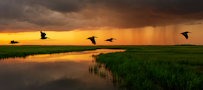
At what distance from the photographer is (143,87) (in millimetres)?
7340

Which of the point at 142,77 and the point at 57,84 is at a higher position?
the point at 142,77

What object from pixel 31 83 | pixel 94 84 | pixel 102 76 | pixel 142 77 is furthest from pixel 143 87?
pixel 31 83

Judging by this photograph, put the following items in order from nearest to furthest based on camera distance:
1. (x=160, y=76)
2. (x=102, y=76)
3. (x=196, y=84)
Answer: (x=196, y=84), (x=160, y=76), (x=102, y=76)

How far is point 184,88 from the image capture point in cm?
695

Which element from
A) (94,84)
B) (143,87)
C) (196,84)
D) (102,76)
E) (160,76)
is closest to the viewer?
(196,84)

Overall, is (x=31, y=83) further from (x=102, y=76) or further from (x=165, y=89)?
(x=165, y=89)

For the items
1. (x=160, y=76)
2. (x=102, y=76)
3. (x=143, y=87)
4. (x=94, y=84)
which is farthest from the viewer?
(x=102, y=76)

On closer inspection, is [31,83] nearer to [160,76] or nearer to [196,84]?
[160,76]

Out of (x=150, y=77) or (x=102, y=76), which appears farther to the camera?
(x=102, y=76)

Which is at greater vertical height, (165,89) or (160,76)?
(160,76)

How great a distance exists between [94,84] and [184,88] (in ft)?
20.1

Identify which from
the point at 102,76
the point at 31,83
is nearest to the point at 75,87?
the point at 102,76

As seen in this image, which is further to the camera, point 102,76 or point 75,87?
point 102,76

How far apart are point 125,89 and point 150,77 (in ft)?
9.78
